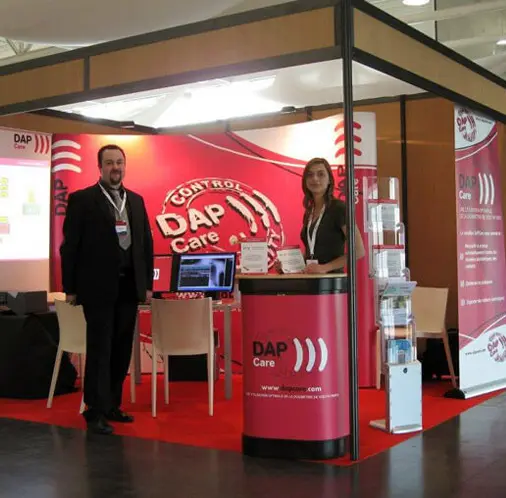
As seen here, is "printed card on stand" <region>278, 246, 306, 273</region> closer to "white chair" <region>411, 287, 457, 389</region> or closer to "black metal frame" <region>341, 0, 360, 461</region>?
"black metal frame" <region>341, 0, 360, 461</region>

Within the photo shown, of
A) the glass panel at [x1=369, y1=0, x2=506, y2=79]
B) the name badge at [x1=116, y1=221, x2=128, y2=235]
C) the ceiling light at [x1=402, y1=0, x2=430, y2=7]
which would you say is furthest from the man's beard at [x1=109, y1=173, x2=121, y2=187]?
the ceiling light at [x1=402, y1=0, x2=430, y2=7]

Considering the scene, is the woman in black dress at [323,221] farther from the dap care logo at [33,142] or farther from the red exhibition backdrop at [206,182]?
the dap care logo at [33,142]

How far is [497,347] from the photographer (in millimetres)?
6039

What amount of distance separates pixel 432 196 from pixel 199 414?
3062mm

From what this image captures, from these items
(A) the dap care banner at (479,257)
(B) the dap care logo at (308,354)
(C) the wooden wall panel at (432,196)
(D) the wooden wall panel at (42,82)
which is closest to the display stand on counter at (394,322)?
(B) the dap care logo at (308,354)

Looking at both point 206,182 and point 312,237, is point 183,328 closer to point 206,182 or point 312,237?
point 312,237

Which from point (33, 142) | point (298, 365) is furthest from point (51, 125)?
point (298, 365)

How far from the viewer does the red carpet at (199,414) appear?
177 inches

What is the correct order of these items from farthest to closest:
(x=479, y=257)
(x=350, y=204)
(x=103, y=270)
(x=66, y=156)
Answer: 1. (x=66, y=156)
2. (x=479, y=257)
3. (x=103, y=270)
4. (x=350, y=204)

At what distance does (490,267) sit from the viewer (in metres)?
5.96

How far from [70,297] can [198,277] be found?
1.69 meters

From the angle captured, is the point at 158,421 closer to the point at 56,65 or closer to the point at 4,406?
the point at 4,406

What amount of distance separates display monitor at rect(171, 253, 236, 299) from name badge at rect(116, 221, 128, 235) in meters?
1.54

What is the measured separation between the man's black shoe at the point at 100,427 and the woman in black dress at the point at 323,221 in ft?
5.04
